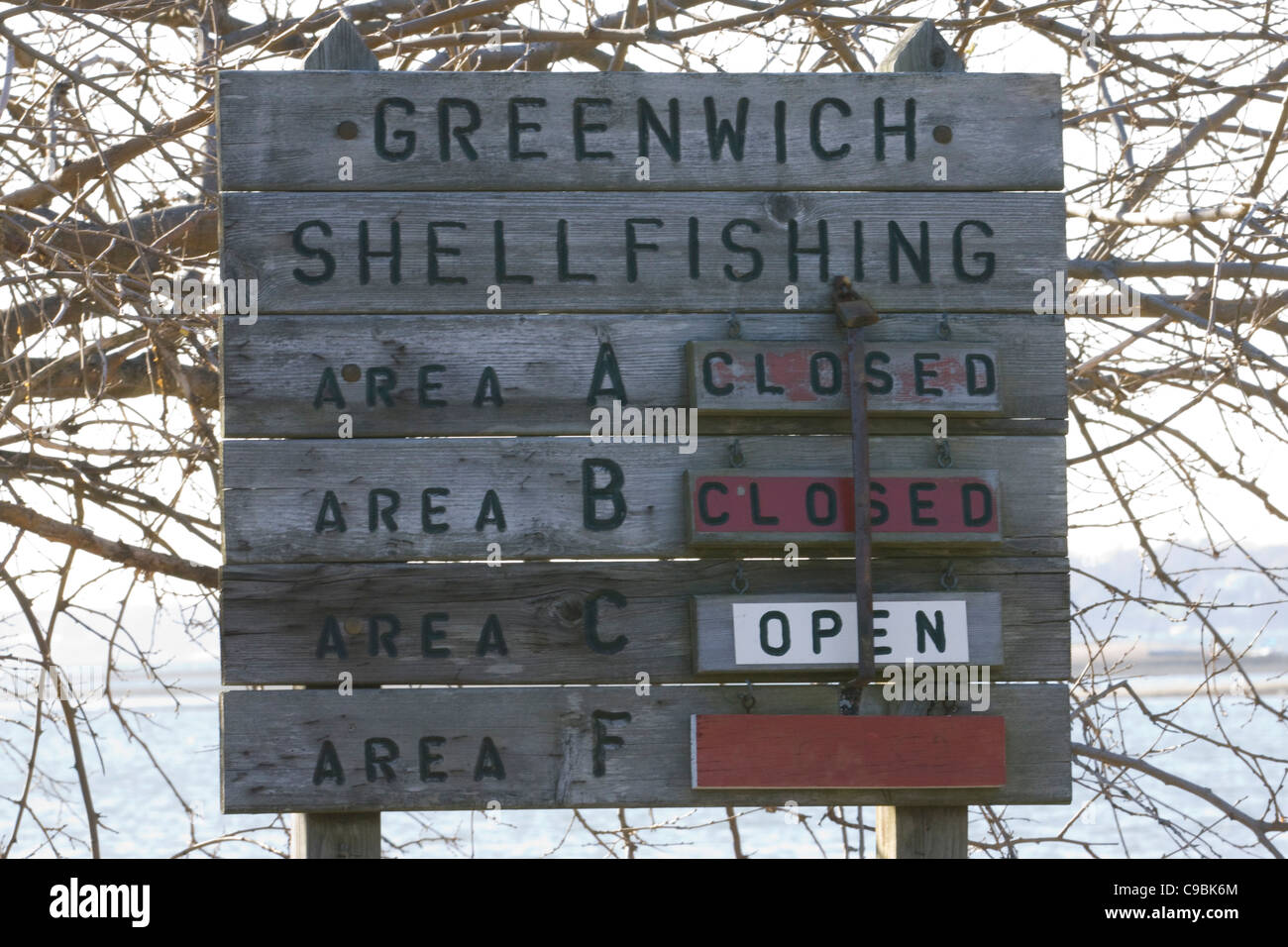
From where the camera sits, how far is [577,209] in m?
2.92

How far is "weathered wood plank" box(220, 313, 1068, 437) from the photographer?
9.28ft

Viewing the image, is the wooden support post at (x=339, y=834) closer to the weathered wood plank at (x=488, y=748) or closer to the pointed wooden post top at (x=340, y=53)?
the weathered wood plank at (x=488, y=748)

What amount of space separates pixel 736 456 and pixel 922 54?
96cm

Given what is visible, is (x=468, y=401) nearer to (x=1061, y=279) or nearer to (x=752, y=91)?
(x=752, y=91)

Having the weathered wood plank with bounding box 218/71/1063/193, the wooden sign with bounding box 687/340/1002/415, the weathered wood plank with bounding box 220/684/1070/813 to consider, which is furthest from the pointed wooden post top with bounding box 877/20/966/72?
the weathered wood plank with bounding box 220/684/1070/813

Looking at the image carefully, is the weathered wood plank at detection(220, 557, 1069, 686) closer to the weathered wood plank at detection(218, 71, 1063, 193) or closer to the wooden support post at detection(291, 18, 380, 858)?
the wooden support post at detection(291, 18, 380, 858)

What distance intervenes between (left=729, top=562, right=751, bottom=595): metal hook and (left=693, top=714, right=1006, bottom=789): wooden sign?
0.78 ft

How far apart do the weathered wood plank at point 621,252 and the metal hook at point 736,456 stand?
28cm

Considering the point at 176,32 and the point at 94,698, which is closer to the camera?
the point at 94,698

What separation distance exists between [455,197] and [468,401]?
0.41m

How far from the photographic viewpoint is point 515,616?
9.18ft

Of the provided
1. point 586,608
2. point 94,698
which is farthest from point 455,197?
point 94,698

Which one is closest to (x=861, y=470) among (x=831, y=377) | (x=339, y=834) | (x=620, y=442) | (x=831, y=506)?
(x=831, y=506)

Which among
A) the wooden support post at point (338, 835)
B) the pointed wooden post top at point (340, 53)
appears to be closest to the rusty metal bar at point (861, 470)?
the wooden support post at point (338, 835)
